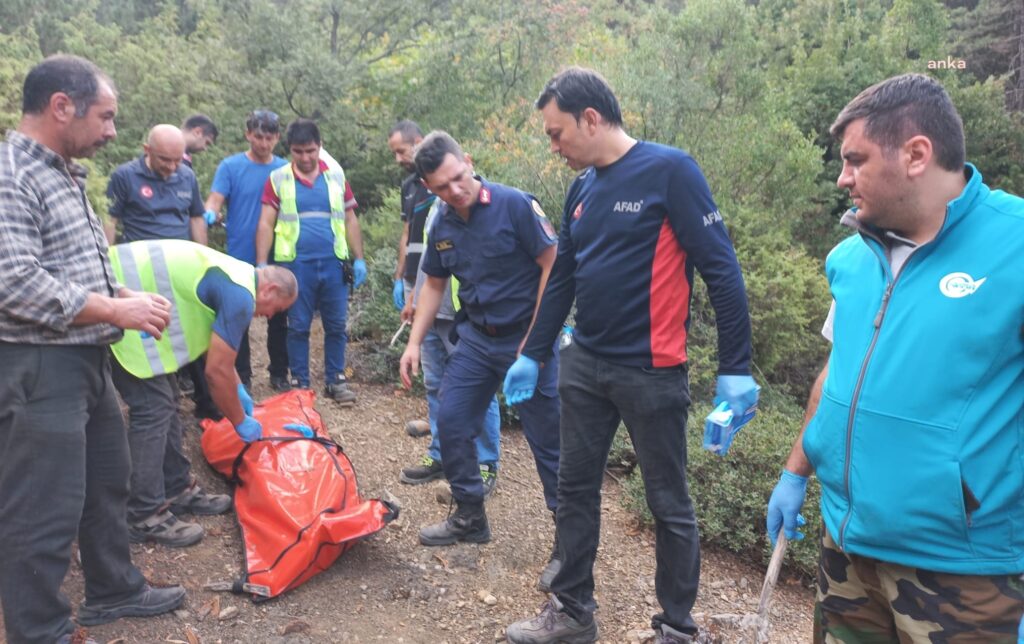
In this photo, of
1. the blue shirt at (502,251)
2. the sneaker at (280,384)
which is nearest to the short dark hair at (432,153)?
the blue shirt at (502,251)

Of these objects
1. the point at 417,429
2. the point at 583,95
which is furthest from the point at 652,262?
the point at 417,429

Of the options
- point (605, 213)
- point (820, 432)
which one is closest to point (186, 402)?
point (605, 213)

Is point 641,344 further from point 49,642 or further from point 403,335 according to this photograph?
point 403,335

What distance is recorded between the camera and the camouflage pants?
165cm

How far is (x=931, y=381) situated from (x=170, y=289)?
2913 millimetres

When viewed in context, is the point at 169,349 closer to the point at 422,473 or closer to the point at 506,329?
the point at 506,329

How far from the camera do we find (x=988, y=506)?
1625mm

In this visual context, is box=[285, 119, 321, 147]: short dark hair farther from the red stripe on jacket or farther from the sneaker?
the red stripe on jacket

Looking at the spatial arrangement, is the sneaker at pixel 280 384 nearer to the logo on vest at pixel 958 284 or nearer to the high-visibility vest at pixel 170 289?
the high-visibility vest at pixel 170 289

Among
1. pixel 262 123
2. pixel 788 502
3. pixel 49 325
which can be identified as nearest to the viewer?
pixel 788 502

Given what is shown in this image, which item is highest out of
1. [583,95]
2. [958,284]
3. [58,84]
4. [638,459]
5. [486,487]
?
[583,95]

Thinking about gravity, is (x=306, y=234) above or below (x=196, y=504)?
above

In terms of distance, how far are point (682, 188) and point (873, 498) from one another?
3.69ft

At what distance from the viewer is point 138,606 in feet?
9.76
